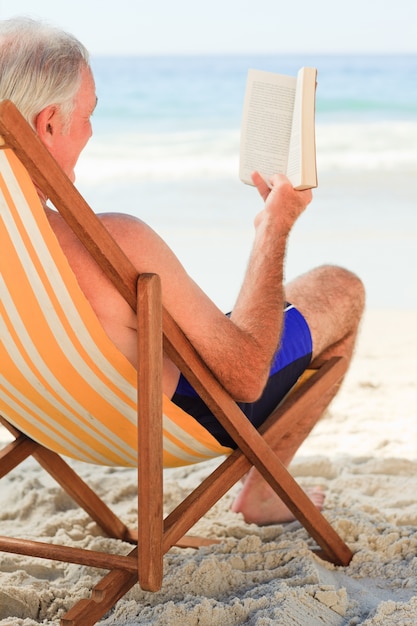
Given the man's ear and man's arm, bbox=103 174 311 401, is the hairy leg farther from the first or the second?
the man's ear

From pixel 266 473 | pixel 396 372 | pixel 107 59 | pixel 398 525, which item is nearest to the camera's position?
pixel 266 473

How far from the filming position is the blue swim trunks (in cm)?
220

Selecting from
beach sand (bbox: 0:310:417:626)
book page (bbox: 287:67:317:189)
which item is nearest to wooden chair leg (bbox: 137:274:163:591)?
beach sand (bbox: 0:310:417:626)

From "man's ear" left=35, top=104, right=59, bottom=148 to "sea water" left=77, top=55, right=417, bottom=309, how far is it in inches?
143

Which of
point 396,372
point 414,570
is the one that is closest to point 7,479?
point 414,570

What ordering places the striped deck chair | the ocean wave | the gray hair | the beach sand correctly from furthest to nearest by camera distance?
the ocean wave
the beach sand
the gray hair
the striped deck chair

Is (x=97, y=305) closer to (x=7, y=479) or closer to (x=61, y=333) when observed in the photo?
(x=61, y=333)

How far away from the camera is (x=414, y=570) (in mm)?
→ 2398

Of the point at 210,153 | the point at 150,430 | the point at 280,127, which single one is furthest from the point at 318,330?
the point at 210,153

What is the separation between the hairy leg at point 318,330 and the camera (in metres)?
2.53

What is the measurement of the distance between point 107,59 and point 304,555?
21.2 metres

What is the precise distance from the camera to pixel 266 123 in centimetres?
229

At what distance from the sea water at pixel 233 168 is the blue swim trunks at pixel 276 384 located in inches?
122

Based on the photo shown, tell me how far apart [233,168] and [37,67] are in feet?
29.6
